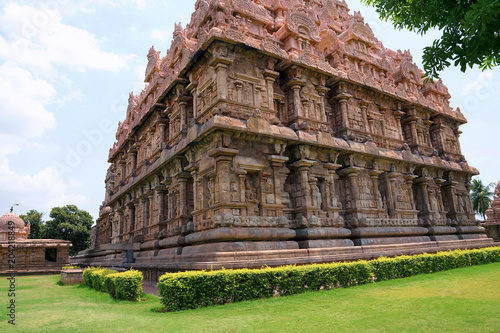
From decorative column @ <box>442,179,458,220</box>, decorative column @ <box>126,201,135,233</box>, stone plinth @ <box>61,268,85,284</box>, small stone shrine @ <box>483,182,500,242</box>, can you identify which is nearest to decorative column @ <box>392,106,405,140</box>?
decorative column @ <box>442,179,458,220</box>

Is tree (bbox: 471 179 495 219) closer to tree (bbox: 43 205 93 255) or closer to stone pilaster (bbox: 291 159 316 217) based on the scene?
stone pilaster (bbox: 291 159 316 217)

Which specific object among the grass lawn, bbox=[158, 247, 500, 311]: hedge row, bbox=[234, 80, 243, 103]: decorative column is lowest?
the grass lawn

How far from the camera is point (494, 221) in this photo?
27.7m

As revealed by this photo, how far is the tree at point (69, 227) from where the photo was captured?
4341 cm

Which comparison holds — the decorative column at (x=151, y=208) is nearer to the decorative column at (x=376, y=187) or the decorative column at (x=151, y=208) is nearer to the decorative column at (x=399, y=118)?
the decorative column at (x=376, y=187)

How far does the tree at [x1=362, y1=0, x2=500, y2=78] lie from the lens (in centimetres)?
456

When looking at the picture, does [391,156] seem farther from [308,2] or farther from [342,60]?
[308,2]

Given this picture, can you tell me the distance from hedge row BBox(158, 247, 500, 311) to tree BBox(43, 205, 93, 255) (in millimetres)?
42459

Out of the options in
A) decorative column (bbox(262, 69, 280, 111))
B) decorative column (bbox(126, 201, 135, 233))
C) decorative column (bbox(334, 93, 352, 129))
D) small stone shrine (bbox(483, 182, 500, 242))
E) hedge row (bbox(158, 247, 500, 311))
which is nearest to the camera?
hedge row (bbox(158, 247, 500, 311))

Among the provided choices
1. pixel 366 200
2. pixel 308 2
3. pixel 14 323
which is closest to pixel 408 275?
pixel 366 200

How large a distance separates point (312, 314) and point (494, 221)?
2894cm

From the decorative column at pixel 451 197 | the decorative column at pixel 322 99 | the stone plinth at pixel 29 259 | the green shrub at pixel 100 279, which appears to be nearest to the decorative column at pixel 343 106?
the decorative column at pixel 322 99

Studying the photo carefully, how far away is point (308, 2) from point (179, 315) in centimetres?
1971

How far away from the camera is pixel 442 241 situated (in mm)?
16844
